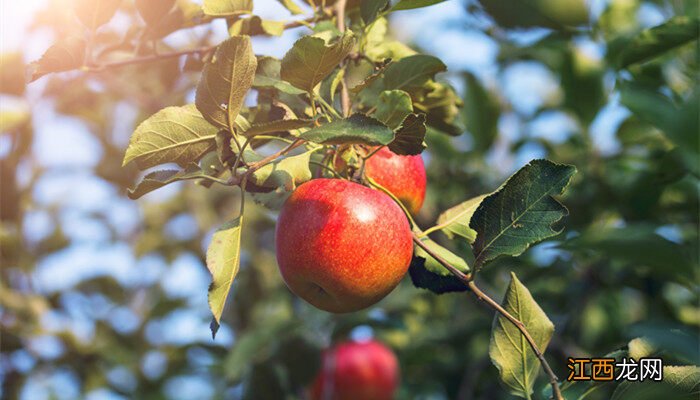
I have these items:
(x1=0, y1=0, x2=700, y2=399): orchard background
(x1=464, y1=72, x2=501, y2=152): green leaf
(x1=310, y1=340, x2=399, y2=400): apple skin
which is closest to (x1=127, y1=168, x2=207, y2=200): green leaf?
(x1=0, y1=0, x2=700, y2=399): orchard background

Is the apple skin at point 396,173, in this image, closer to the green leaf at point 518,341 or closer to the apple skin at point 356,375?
the green leaf at point 518,341

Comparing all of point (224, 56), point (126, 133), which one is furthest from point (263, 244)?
point (224, 56)

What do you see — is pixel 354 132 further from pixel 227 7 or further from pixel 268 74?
pixel 227 7

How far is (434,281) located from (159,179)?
0.38 m

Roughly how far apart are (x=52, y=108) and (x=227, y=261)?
196 centimetres

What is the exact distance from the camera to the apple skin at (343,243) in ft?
2.94

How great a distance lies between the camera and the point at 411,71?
1001mm

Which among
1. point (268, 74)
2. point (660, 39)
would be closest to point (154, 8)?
point (268, 74)

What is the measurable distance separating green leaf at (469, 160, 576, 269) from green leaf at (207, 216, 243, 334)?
0.30m

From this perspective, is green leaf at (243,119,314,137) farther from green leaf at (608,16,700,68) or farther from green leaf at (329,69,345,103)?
green leaf at (608,16,700,68)

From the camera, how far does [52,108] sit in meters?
2.55

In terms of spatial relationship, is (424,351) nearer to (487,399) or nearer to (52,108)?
(487,399)

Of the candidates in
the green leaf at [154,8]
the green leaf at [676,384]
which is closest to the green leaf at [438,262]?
the green leaf at [676,384]

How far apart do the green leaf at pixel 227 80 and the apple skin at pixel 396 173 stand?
0.88 ft
